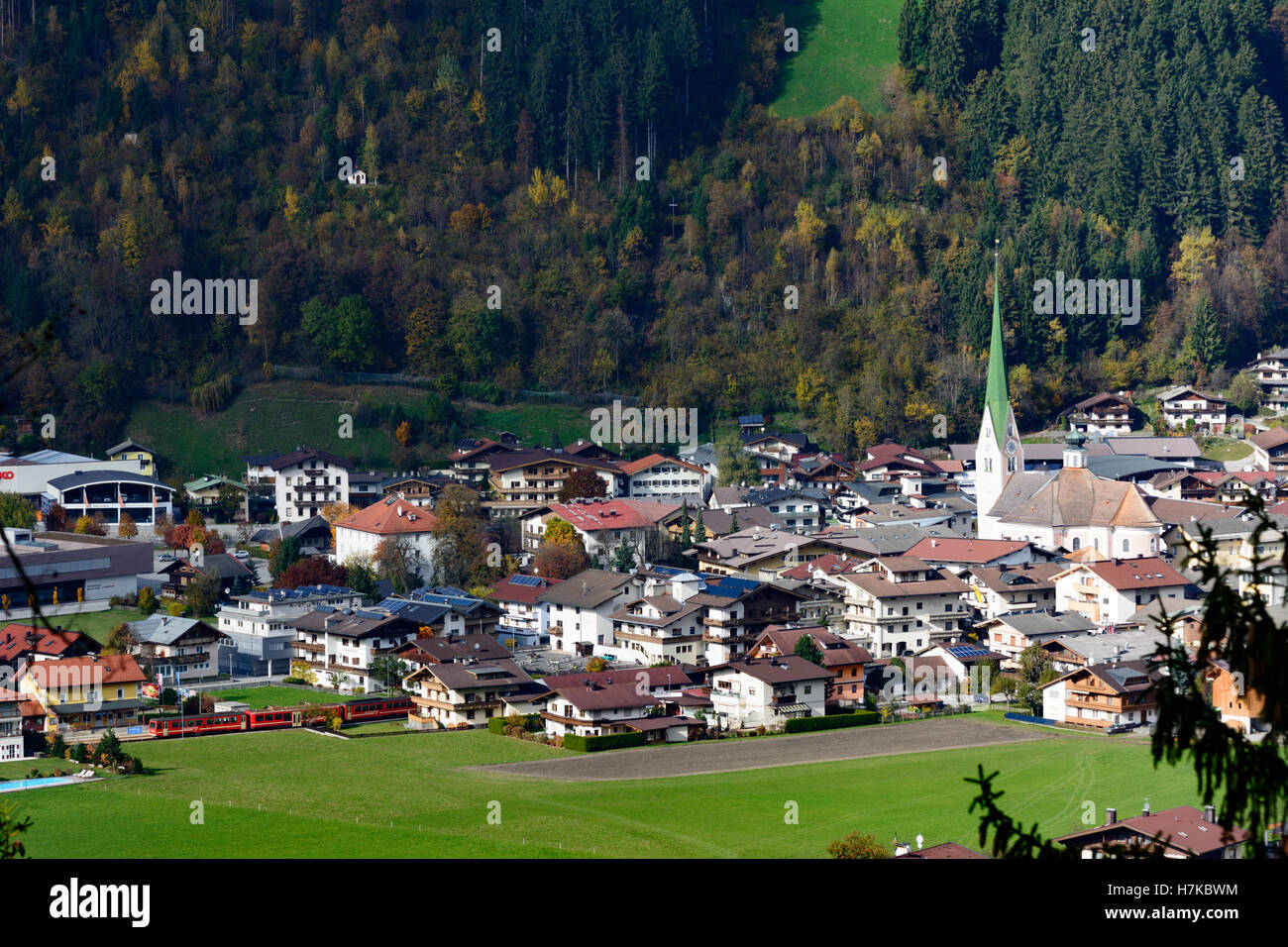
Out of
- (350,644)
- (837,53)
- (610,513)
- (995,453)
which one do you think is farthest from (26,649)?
(837,53)

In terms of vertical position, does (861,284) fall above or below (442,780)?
above

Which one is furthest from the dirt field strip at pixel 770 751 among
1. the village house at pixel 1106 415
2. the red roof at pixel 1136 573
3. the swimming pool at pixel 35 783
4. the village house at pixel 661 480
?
the village house at pixel 1106 415

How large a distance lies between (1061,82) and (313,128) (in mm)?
23811

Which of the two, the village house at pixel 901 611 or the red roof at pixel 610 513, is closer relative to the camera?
the village house at pixel 901 611

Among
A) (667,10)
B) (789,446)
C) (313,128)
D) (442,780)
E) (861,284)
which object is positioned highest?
(667,10)

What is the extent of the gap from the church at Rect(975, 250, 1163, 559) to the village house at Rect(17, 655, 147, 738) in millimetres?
17913

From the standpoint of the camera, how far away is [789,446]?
42.0 metres

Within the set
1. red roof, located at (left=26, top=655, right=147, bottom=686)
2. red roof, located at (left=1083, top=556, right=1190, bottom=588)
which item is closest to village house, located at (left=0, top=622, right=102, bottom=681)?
red roof, located at (left=26, top=655, right=147, bottom=686)

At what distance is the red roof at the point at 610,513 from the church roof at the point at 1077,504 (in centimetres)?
711

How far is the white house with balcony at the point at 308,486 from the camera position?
3819 centimetres

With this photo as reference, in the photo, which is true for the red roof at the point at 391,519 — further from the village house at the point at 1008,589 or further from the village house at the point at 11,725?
the village house at the point at 11,725
